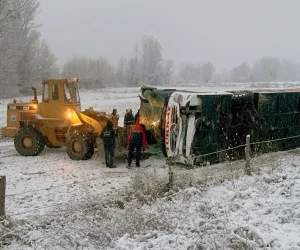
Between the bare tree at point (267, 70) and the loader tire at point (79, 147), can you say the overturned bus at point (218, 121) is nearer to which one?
the loader tire at point (79, 147)

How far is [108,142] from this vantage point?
1258 centimetres

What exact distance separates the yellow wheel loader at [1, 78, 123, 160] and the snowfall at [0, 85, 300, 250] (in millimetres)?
2579

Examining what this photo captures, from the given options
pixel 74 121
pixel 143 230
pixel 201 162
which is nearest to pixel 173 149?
pixel 201 162

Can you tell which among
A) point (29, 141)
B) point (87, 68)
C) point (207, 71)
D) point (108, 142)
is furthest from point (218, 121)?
point (207, 71)

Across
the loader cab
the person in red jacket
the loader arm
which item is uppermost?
the loader cab

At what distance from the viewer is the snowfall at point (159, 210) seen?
6.42 meters

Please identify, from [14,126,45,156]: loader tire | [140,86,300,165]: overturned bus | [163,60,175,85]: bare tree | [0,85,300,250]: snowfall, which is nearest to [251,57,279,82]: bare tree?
[163,60,175,85]: bare tree

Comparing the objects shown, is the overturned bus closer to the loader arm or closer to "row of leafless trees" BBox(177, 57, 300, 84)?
the loader arm

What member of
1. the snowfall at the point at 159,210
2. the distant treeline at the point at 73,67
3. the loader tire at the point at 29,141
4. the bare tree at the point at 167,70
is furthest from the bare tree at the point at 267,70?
the snowfall at the point at 159,210

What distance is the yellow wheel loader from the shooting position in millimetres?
13766

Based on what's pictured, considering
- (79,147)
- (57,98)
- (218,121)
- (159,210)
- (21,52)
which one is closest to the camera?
(159,210)

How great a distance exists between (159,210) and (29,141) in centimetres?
837

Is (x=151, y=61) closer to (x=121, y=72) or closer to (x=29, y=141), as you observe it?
(x=121, y=72)

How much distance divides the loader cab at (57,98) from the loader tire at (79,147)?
134 centimetres
